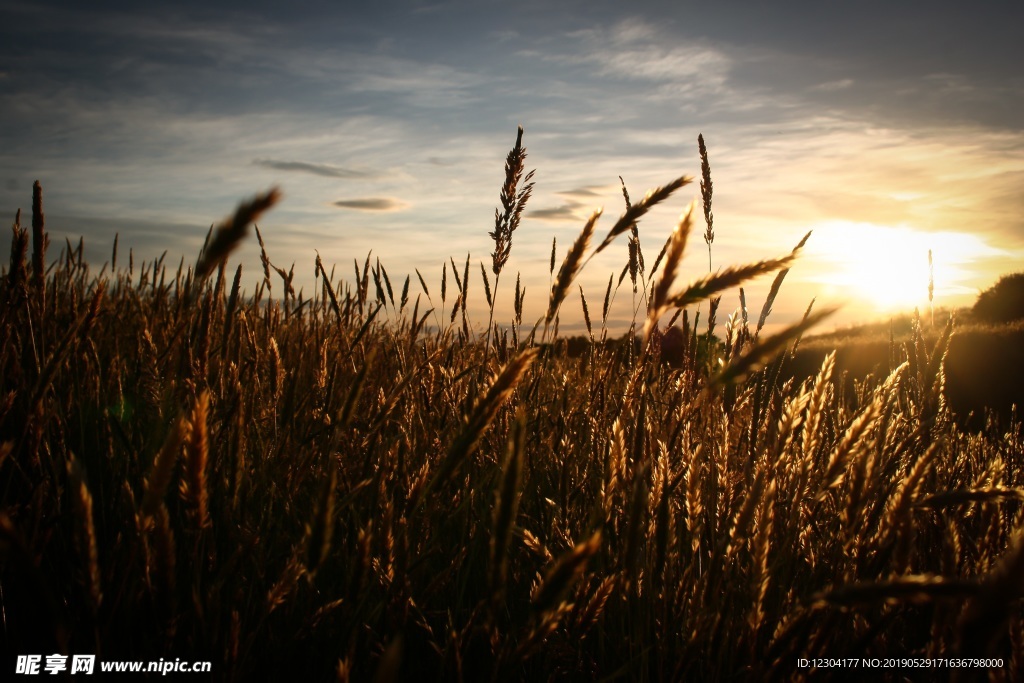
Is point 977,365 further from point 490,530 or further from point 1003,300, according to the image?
point 490,530

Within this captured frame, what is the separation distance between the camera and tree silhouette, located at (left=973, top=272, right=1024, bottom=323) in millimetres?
11187

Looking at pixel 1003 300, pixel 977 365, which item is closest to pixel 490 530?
pixel 977 365

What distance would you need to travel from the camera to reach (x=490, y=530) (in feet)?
5.84

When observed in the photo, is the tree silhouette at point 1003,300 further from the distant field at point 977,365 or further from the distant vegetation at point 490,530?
the distant vegetation at point 490,530

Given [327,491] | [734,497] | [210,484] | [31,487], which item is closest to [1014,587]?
[327,491]

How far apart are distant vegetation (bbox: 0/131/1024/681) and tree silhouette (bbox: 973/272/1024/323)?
35.1 ft

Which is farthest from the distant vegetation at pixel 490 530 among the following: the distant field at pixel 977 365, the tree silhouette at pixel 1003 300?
the tree silhouette at pixel 1003 300

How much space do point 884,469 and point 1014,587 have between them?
4.78ft

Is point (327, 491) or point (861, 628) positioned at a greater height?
point (327, 491)

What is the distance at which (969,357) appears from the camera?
7914 mm

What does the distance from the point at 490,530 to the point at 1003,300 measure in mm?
13610

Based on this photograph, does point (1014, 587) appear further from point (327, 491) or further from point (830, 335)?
point (830, 335)

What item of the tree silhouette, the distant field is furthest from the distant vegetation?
the tree silhouette

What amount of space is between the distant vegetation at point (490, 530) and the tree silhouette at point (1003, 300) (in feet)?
35.1
